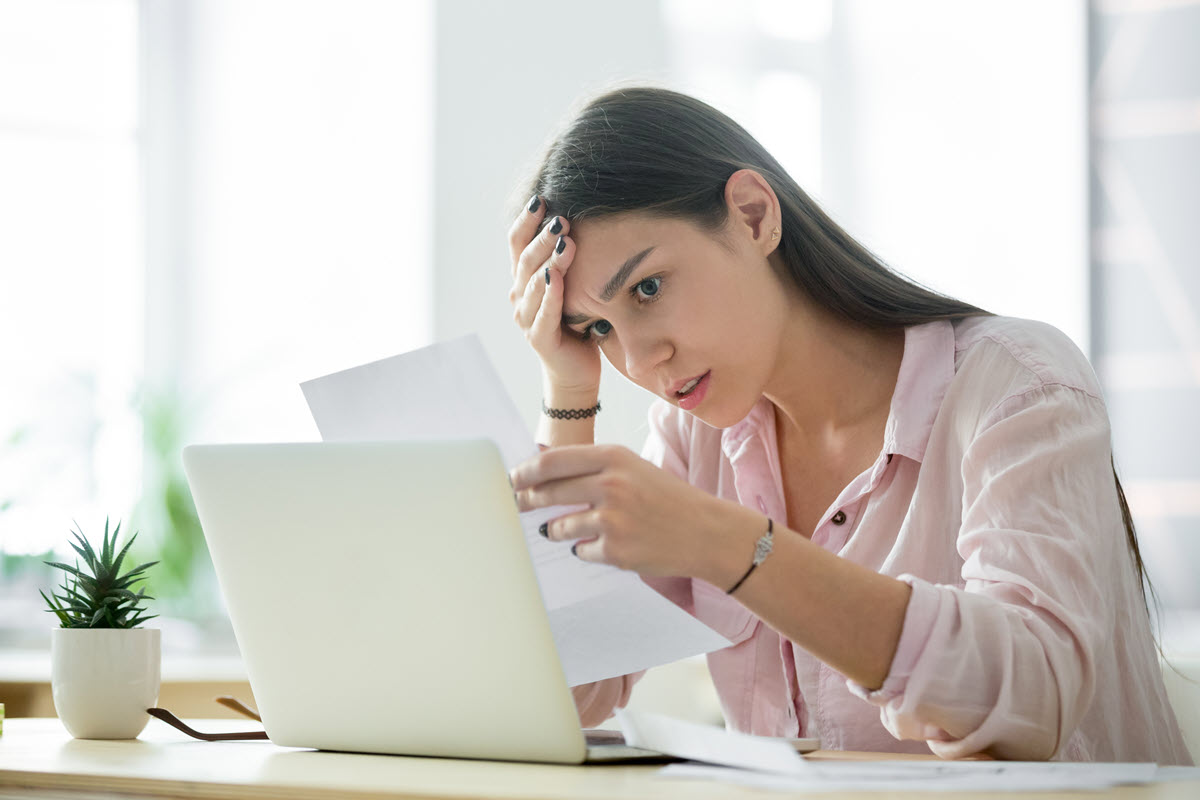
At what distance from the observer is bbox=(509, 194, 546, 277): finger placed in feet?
4.15

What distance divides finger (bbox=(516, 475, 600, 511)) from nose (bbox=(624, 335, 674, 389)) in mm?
473

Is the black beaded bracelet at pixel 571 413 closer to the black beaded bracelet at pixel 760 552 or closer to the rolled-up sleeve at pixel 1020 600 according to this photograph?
the rolled-up sleeve at pixel 1020 600

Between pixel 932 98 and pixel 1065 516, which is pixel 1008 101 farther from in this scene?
pixel 1065 516

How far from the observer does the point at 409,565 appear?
762 mm

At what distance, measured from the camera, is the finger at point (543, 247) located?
1.22 meters

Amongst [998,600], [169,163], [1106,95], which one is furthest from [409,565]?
[169,163]

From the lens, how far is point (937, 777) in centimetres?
66

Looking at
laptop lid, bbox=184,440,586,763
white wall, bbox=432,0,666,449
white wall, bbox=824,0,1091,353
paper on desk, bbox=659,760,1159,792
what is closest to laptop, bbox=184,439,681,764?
laptop lid, bbox=184,440,586,763

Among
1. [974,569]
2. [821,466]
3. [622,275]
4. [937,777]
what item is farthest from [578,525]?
[821,466]

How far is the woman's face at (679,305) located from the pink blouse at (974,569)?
16 cm

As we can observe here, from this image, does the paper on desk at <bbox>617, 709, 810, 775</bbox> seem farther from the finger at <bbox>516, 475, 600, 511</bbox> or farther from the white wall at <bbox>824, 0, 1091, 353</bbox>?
the white wall at <bbox>824, 0, 1091, 353</bbox>

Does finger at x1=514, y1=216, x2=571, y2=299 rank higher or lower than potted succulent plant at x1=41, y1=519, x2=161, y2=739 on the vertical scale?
higher

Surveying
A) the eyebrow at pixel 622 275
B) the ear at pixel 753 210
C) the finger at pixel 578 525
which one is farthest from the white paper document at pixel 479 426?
the ear at pixel 753 210

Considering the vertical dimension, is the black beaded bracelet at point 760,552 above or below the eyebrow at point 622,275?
below
